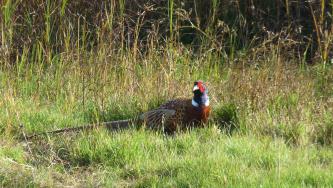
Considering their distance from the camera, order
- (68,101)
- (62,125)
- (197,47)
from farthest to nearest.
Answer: (197,47), (68,101), (62,125)

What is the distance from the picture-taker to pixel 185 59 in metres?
7.29

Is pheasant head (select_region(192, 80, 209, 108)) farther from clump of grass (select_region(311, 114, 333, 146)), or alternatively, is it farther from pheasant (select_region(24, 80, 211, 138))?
clump of grass (select_region(311, 114, 333, 146))

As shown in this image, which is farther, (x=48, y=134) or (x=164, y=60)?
(x=164, y=60)

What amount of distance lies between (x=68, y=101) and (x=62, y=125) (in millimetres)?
462

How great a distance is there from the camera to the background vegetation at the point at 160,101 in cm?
496

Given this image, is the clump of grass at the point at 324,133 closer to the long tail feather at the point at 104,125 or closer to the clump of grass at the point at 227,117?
the clump of grass at the point at 227,117

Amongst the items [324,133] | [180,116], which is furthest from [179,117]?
[324,133]

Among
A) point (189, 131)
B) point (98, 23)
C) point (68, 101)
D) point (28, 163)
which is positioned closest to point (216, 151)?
point (189, 131)

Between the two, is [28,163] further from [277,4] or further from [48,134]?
[277,4]

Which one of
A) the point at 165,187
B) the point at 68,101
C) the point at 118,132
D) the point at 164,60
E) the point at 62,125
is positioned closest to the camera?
the point at 165,187

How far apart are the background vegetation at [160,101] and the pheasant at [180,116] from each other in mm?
164

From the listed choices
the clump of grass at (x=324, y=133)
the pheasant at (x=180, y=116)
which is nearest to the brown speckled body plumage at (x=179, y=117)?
the pheasant at (x=180, y=116)

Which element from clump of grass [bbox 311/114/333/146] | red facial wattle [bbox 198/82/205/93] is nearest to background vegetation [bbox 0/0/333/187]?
clump of grass [bbox 311/114/333/146]

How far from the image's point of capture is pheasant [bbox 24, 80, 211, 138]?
597 centimetres
